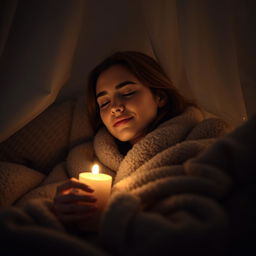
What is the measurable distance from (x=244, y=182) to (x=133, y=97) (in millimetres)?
632

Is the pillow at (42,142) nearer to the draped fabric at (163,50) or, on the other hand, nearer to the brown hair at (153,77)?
the draped fabric at (163,50)

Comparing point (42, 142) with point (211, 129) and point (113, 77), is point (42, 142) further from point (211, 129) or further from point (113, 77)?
point (211, 129)

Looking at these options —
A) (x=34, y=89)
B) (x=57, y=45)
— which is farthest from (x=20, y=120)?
(x=57, y=45)

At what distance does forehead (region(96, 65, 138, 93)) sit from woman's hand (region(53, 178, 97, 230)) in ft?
1.80

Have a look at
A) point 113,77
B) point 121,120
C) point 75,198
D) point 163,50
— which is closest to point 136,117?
point 121,120

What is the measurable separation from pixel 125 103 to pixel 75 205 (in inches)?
20.7

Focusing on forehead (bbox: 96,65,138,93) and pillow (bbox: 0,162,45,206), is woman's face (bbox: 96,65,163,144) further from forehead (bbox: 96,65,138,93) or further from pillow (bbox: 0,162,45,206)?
pillow (bbox: 0,162,45,206)

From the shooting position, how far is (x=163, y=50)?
44.9 inches

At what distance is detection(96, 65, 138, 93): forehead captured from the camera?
3.75 ft

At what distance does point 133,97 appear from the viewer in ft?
3.61

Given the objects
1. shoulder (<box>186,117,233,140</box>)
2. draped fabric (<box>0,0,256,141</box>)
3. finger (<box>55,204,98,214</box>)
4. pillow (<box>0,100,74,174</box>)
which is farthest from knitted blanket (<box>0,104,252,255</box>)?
pillow (<box>0,100,74,174</box>)

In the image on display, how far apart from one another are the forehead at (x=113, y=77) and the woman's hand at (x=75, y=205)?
1.80 ft

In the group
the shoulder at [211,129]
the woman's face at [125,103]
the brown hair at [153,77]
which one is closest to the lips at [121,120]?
the woman's face at [125,103]

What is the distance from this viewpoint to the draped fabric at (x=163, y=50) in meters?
0.92
